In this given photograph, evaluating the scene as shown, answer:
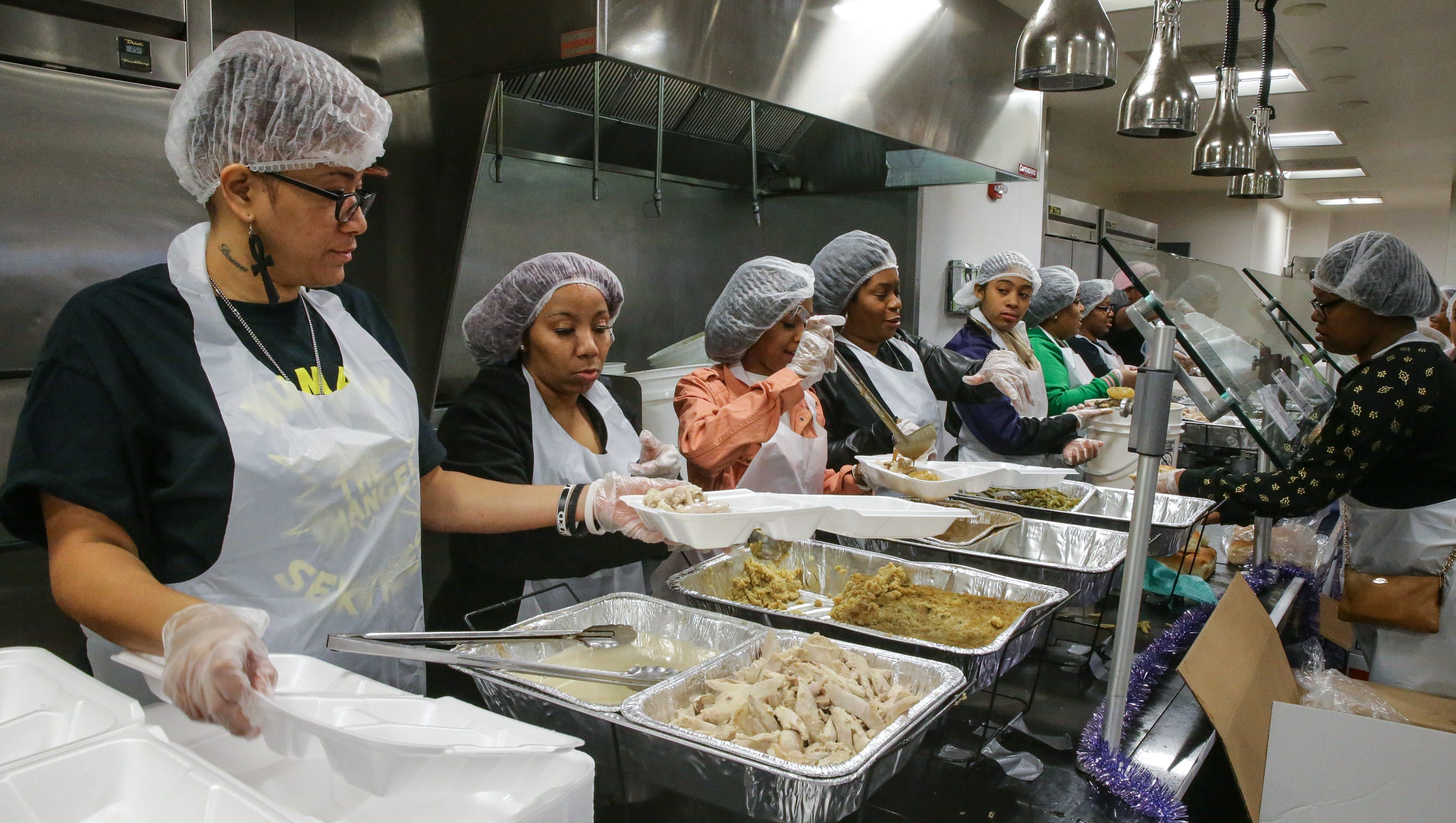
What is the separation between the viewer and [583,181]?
3637 mm

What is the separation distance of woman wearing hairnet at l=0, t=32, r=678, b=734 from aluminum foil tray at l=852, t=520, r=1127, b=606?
714 mm

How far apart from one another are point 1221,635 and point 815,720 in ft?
2.38

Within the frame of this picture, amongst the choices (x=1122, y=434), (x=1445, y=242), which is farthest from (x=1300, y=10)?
(x=1445, y=242)

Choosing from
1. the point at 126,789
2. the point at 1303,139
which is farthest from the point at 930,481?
the point at 1303,139

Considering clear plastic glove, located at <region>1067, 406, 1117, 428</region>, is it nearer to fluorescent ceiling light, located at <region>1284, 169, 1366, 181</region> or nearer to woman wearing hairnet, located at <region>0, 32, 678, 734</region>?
woman wearing hairnet, located at <region>0, 32, 678, 734</region>

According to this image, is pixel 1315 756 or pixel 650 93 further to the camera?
pixel 650 93

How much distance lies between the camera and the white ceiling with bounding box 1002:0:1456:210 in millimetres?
4492

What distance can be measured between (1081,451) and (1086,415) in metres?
0.21

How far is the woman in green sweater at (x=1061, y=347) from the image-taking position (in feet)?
14.1

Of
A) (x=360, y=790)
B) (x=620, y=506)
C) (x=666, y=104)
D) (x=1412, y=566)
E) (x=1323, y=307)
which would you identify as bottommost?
(x=1412, y=566)

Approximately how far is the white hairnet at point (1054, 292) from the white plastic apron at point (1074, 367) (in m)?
0.20

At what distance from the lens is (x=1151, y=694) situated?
1.64 meters

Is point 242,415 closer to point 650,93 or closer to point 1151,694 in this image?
point 1151,694

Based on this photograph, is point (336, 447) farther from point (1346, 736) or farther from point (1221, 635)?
point (1346, 736)
